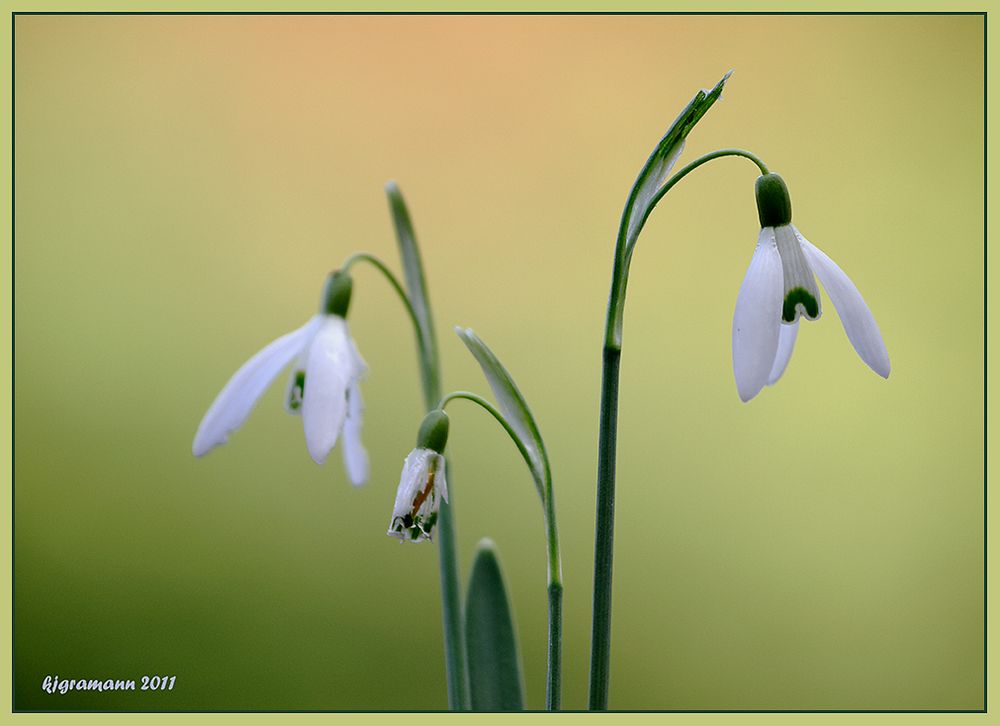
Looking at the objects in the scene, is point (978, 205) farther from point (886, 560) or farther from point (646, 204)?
point (646, 204)

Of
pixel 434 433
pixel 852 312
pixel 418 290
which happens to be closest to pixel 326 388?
pixel 434 433

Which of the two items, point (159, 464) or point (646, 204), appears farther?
point (159, 464)

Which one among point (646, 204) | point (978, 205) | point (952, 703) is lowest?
point (952, 703)

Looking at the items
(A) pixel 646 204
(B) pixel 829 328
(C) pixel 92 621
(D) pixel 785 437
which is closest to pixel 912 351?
(B) pixel 829 328

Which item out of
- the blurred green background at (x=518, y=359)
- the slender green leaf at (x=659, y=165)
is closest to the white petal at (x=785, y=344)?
the slender green leaf at (x=659, y=165)

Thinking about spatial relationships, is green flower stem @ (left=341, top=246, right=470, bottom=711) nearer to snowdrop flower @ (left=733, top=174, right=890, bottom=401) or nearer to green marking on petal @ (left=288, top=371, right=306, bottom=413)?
green marking on petal @ (left=288, top=371, right=306, bottom=413)

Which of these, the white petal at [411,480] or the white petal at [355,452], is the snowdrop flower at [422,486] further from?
the white petal at [355,452]

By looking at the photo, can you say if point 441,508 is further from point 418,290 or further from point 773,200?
point 773,200
